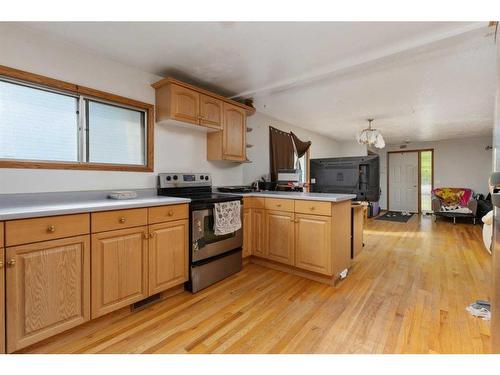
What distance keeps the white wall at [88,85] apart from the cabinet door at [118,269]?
0.65 metres

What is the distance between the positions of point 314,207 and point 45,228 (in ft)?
6.85

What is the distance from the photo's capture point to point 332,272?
2359 mm

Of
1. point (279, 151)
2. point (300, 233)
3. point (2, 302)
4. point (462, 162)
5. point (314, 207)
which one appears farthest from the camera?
point (462, 162)

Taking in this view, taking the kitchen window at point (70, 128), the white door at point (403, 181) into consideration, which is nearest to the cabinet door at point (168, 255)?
the kitchen window at point (70, 128)

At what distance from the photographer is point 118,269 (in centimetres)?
175

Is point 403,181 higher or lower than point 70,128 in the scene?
lower

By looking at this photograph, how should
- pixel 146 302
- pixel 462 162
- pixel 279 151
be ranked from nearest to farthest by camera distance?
pixel 146 302, pixel 279 151, pixel 462 162

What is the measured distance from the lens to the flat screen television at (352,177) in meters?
3.44

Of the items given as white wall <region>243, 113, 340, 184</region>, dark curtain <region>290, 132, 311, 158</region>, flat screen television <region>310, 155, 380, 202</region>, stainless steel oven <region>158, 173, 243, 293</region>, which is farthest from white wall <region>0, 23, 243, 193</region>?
dark curtain <region>290, 132, 311, 158</region>

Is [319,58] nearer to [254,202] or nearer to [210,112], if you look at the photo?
[210,112]

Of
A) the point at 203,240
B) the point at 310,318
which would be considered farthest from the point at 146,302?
the point at 310,318

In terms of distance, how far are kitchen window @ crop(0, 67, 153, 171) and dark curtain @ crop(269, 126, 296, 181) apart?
2.18 metres
